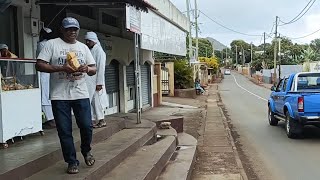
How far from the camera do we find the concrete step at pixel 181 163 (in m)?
6.80

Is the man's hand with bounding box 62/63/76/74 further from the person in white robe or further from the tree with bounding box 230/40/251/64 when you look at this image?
the tree with bounding box 230/40/251/64

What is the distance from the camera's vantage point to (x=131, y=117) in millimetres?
10570

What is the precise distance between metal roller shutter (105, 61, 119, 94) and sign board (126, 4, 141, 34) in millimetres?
4581

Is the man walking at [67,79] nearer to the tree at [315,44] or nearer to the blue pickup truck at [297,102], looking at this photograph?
the blue pickup truck at [297,102]

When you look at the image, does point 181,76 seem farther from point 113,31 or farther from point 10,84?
point 10,84

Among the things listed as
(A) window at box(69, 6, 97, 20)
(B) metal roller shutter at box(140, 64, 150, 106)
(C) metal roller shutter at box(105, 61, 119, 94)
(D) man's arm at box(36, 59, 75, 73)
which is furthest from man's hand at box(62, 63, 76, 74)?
(B) metal roller shutter at box(140, 64, 150, 106)

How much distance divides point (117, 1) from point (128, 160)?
2.95 meters

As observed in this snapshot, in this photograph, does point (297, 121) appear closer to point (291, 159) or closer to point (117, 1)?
point (291, 159)

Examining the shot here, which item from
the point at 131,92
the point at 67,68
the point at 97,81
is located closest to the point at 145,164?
the point at 97,81

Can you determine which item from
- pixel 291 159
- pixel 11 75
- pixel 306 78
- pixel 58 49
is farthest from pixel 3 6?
pixel 306 78

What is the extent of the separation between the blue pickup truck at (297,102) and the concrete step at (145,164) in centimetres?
472

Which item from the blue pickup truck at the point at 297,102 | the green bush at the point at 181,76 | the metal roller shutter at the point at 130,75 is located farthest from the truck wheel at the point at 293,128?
the green bush at the point at 181,76

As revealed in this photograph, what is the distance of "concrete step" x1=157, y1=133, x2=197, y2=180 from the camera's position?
22.3 feet

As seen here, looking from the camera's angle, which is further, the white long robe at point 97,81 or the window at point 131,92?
the window at point 131,92
